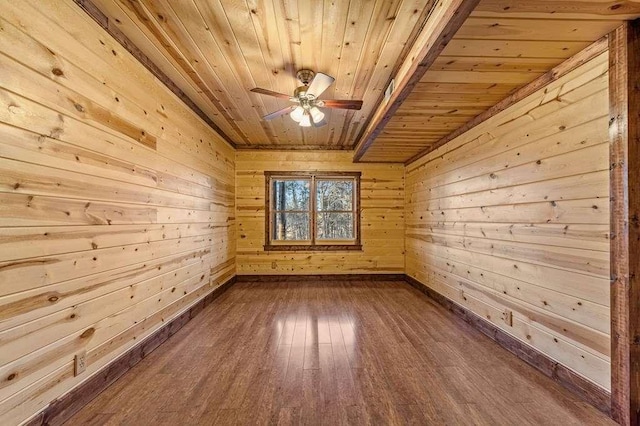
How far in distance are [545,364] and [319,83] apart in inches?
111

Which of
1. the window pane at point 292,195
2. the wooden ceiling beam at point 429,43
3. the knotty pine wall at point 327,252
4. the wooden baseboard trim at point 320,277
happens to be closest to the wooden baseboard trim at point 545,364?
the wooden baseboard trim at point 320,277

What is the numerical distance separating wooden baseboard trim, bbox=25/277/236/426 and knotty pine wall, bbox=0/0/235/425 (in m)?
0.05

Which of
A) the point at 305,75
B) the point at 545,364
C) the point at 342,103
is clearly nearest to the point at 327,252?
the point at 342,103

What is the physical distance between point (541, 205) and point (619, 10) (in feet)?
3.92

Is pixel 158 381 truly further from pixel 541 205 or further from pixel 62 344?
pixel 541 205

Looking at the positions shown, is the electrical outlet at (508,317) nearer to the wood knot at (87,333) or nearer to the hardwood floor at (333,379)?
the hardwood floor at (333,379)

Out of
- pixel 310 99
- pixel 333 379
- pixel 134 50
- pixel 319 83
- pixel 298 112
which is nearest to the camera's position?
pixel 333 379

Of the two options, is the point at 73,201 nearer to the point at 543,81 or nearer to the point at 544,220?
the point at 544,220

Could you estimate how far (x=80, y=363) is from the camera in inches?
63.6

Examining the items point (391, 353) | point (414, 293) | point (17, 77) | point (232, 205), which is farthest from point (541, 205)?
point (232, 205)

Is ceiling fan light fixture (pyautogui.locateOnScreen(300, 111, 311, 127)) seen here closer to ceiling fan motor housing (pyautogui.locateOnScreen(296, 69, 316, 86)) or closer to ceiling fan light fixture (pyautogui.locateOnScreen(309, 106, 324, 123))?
ceiling fan light fixture (pyautogui.locateOnScreen(309, 106, 324, 123))

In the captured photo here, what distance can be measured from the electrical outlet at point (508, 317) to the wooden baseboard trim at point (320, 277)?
2.55 metres

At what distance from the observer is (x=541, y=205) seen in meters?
2.00

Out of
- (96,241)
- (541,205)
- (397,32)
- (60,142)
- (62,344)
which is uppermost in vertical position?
(397,32)
